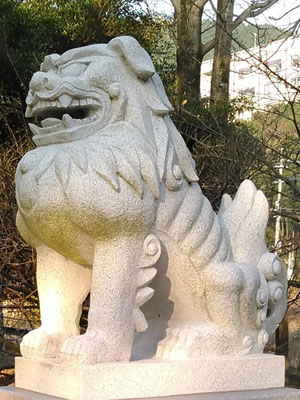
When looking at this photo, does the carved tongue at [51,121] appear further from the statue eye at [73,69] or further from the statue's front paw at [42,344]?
the statue's front paw at [42,344]

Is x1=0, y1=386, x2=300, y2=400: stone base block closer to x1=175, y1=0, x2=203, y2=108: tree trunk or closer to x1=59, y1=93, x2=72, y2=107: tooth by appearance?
x1=59, y1=93, x2=72, y2=107: tooth

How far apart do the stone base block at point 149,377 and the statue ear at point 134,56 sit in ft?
4.14

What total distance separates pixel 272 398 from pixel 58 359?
0.97 meters

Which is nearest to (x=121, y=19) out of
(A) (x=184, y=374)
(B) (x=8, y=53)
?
(B) (x=8, y=53)

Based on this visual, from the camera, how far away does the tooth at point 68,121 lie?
11.3 ft

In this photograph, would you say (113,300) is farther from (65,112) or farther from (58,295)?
(65,112)

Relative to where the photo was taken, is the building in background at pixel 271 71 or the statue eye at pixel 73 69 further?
the building in background at pixel 271 71

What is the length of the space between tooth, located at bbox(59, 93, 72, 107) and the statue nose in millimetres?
60

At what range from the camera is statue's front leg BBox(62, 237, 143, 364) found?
3248 millimetres

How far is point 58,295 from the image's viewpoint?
3.54 metres

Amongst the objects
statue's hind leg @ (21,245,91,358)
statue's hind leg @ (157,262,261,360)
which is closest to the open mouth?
statue's hind leg @ (21,245,91,358)

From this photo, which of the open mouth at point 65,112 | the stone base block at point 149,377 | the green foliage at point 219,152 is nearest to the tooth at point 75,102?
the open mouth at point 65,112

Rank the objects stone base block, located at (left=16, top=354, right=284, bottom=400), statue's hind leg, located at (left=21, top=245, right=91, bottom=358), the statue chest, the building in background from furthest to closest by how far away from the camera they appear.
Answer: the building in background < statue's hind leg, located at (left=21, top=245, right=91, bottom=358) < the statue chest < stone base block, located at (left=16, top=354, right=284, bottom=400)

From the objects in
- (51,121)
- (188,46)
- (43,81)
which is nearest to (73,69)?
(43,81)
